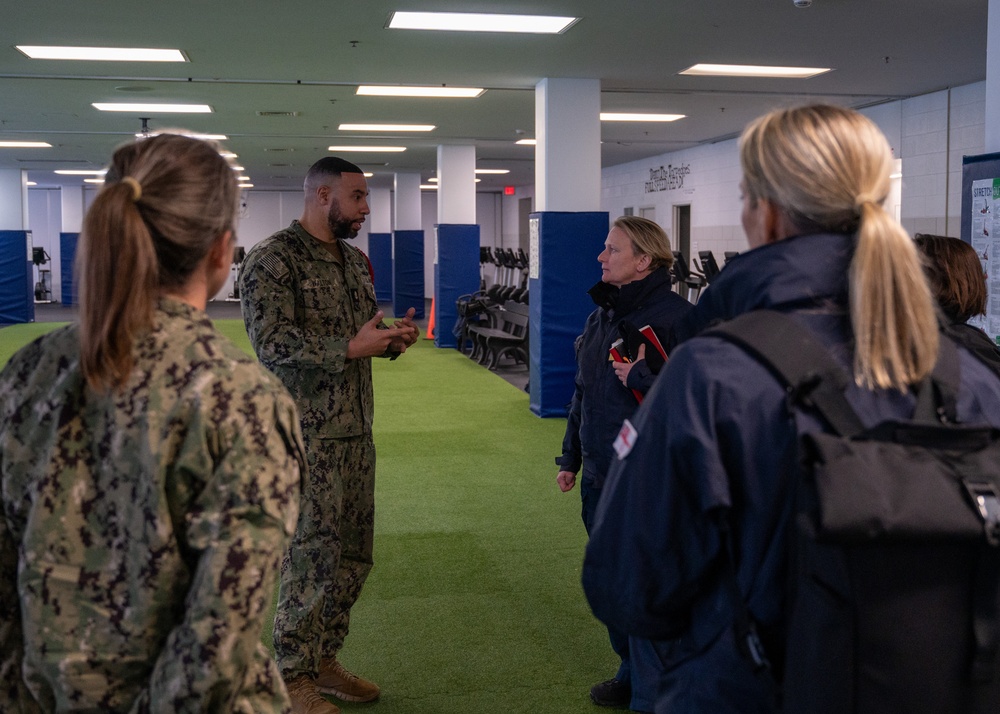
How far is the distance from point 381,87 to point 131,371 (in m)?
8.49

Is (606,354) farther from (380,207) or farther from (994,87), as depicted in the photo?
(380,207)

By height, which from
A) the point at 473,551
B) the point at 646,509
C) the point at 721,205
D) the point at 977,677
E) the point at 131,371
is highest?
the point at 721,205

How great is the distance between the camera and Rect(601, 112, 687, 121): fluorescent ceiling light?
11.5 meters

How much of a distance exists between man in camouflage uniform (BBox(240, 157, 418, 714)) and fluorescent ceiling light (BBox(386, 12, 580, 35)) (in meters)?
3.51

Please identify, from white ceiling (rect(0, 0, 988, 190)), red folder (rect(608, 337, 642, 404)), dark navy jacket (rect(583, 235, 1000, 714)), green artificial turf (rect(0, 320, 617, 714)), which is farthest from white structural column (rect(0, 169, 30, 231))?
dark navy jacket (rect(583, 235, 1000, 714))

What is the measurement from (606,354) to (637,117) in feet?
29.7

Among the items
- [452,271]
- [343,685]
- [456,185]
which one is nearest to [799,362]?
[343,685]

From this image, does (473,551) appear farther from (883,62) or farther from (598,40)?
(883,62)

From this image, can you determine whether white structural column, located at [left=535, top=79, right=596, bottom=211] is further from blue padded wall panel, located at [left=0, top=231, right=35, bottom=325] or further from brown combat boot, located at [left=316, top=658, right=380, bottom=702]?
blue padded wall panel, located at [left=0, top=231, right=35, bottom=325]

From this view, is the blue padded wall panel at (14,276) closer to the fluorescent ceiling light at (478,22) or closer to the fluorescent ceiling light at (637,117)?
the fluorescent ceiling light at (637,117)

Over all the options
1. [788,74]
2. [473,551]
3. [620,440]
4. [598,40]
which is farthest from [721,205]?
[620,440]

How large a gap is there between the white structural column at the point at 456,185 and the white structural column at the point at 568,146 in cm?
615

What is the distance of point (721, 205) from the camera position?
1503 centimetres

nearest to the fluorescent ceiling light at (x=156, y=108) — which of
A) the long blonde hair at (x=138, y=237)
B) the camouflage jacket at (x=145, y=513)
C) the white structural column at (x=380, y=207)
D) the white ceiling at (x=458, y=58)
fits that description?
the white ceiling at (x=458, y=58)
